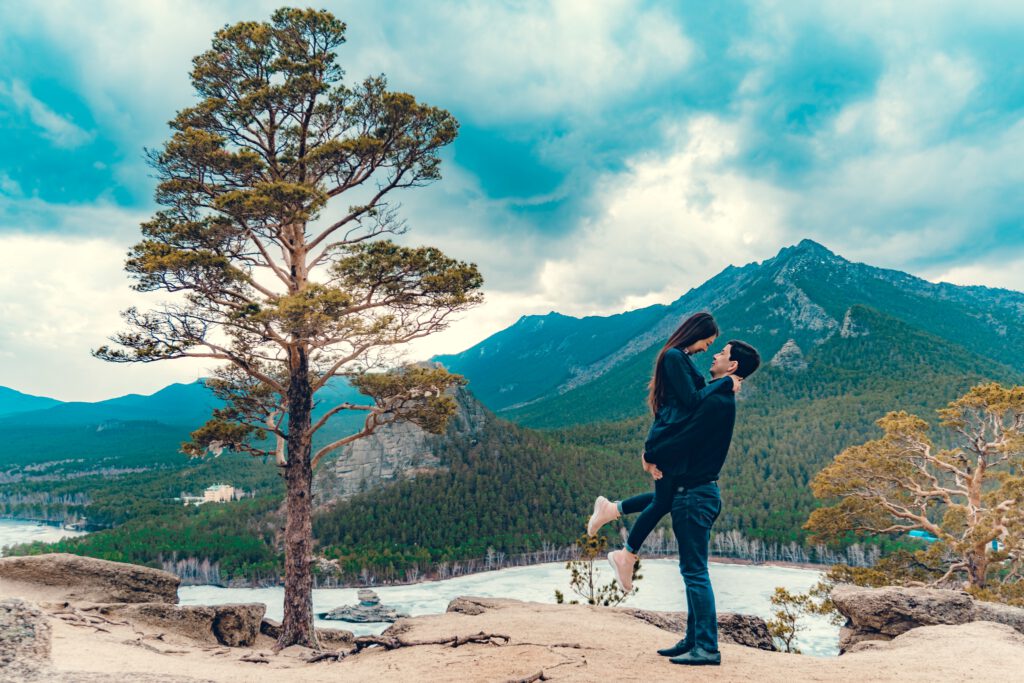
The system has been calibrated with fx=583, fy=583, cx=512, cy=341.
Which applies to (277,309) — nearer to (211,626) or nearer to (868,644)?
(211,626)

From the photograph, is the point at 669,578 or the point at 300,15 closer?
the point at 300,15

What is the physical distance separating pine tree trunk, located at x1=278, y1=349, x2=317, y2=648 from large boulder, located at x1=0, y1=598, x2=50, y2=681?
6417mm

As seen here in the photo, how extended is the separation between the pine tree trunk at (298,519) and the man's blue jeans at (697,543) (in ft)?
29.4

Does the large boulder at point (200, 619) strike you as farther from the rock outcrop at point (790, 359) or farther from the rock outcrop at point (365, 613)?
the rock outcrop at point (790, 359)

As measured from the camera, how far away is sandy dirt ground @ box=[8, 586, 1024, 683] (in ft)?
16.9

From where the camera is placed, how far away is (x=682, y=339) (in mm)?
5609

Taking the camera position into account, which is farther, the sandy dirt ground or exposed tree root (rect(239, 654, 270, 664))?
exposed tree root (rect(239, 654, 270, 664))

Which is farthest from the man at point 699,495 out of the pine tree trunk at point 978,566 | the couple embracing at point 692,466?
the pine tree trunk at point 978,566

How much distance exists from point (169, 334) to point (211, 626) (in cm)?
585

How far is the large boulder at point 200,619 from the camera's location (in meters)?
10.5

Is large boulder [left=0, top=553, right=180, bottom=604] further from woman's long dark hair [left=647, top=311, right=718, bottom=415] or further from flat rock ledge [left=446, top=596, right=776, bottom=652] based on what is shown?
woman's long dark hair [left=647, top=311, right=718, bottom=415]

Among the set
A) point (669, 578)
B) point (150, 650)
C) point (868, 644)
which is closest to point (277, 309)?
point (150, 650)

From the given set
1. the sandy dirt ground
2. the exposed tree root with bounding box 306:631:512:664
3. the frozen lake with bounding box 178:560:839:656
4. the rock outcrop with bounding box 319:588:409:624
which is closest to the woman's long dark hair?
the sandy dirt ground

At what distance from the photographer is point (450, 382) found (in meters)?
14.4
